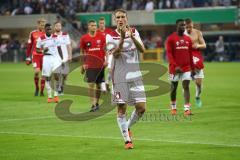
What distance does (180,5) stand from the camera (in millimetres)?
59625

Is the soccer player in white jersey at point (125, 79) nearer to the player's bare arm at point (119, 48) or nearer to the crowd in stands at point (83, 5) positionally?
the player's bare arm at point (119, 48)

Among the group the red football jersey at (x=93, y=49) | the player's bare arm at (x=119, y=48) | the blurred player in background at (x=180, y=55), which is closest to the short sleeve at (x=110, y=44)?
the player's bare arm at (x=119, y=48)

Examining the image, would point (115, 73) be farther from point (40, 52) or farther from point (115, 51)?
point (40, 52)

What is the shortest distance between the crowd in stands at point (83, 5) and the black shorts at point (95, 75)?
37.1 m

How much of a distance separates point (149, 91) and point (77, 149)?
1365 centimetres

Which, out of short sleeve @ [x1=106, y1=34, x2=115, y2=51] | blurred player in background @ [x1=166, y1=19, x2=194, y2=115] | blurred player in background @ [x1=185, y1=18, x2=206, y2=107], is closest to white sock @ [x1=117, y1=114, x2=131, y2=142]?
short sleeve @ [x1=106, y1=34, x2=115, y2=51]

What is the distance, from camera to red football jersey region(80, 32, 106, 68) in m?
22.7

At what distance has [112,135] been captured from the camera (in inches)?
612

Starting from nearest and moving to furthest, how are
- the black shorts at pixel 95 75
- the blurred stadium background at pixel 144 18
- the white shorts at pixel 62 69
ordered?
the black shorts at pixel 95 75
the white shorts at pixel 62 69
the blurred stadium background at pixel 144 18

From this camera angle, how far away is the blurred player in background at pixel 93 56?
21938 mm

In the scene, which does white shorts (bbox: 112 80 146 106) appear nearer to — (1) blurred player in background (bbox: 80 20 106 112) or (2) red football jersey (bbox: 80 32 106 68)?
(1) blurred player in background (bbox: 80 20 106 112)

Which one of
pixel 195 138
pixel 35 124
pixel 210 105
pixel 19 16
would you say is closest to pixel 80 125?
pixel 35 124

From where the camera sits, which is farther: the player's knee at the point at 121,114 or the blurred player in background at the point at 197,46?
the blurred player in background at the point at 197,46

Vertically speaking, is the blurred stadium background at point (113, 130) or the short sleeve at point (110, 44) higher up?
the short sleeve at point (110, 44)
